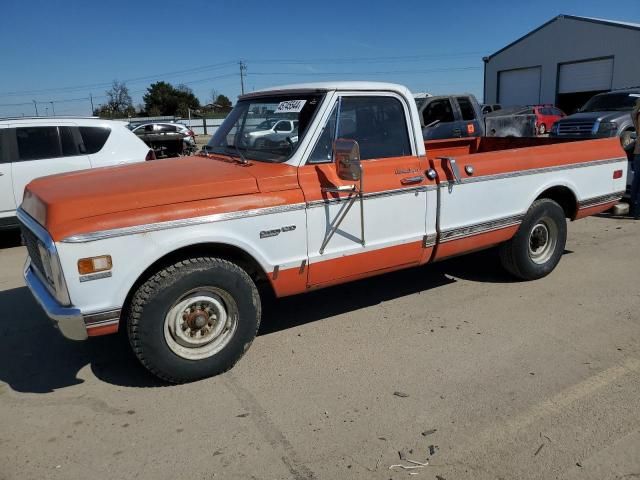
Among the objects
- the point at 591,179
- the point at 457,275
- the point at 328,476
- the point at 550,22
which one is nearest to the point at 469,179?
the point at 457,275

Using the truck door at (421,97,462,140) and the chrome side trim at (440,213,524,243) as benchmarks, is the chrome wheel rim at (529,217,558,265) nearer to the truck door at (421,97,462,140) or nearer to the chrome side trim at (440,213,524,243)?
the chrome side trim at (440,213,524,243)

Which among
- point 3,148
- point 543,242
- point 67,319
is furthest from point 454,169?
point 3,148

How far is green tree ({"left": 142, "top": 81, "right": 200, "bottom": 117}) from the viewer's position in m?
76.2

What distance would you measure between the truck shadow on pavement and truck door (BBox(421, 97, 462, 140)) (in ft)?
22.9

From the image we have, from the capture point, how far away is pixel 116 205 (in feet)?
10.6

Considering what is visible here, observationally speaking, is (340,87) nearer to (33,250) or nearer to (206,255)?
(206,255)

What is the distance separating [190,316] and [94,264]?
0.72 meters

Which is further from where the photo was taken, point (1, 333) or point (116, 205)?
point (1, 333)

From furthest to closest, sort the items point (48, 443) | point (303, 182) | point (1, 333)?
point (1, 333) → point (303, 182) → point (48, 443)

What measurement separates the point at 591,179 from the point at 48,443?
5315 mm

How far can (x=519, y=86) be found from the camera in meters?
36.4

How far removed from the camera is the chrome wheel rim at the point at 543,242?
5.40 metres

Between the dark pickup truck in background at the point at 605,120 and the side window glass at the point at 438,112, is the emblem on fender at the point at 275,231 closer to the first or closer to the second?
the side window glass at the point at 438,112

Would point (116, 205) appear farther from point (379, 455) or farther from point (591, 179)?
point (591, 179)
